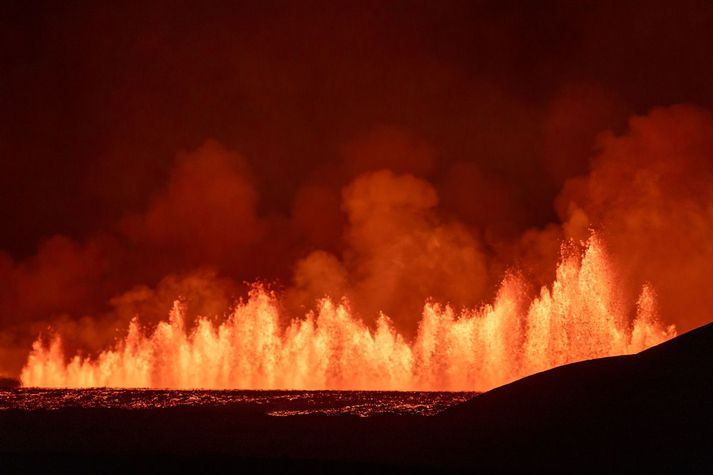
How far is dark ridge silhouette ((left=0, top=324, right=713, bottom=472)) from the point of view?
25047 mm

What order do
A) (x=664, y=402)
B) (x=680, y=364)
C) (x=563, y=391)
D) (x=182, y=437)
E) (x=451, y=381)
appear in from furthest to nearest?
(x=451, y=381) < (x=182, y=437) < (x=563, y=391) < (x=680, y=364) < (x=664, y=402)

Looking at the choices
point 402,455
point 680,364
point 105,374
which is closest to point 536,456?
point 402,455

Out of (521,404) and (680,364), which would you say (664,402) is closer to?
(680,364)

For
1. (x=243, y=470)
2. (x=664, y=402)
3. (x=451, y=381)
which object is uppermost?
(x=451, y=381)

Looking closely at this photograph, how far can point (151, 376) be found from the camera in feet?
322

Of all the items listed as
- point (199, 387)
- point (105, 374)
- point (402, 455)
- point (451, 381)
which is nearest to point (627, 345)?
point (451, 381)

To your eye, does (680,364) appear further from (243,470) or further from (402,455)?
(243,470)

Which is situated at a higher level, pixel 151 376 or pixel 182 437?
pixel 151 376

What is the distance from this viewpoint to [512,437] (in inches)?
1098

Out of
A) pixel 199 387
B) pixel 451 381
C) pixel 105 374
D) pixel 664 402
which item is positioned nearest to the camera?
pixel 664 402

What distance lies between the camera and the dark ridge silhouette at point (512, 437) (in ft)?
82.2

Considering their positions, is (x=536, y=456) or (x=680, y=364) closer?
(x=536, y=456)

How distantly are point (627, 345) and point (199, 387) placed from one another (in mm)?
46792

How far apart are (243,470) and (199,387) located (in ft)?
228
